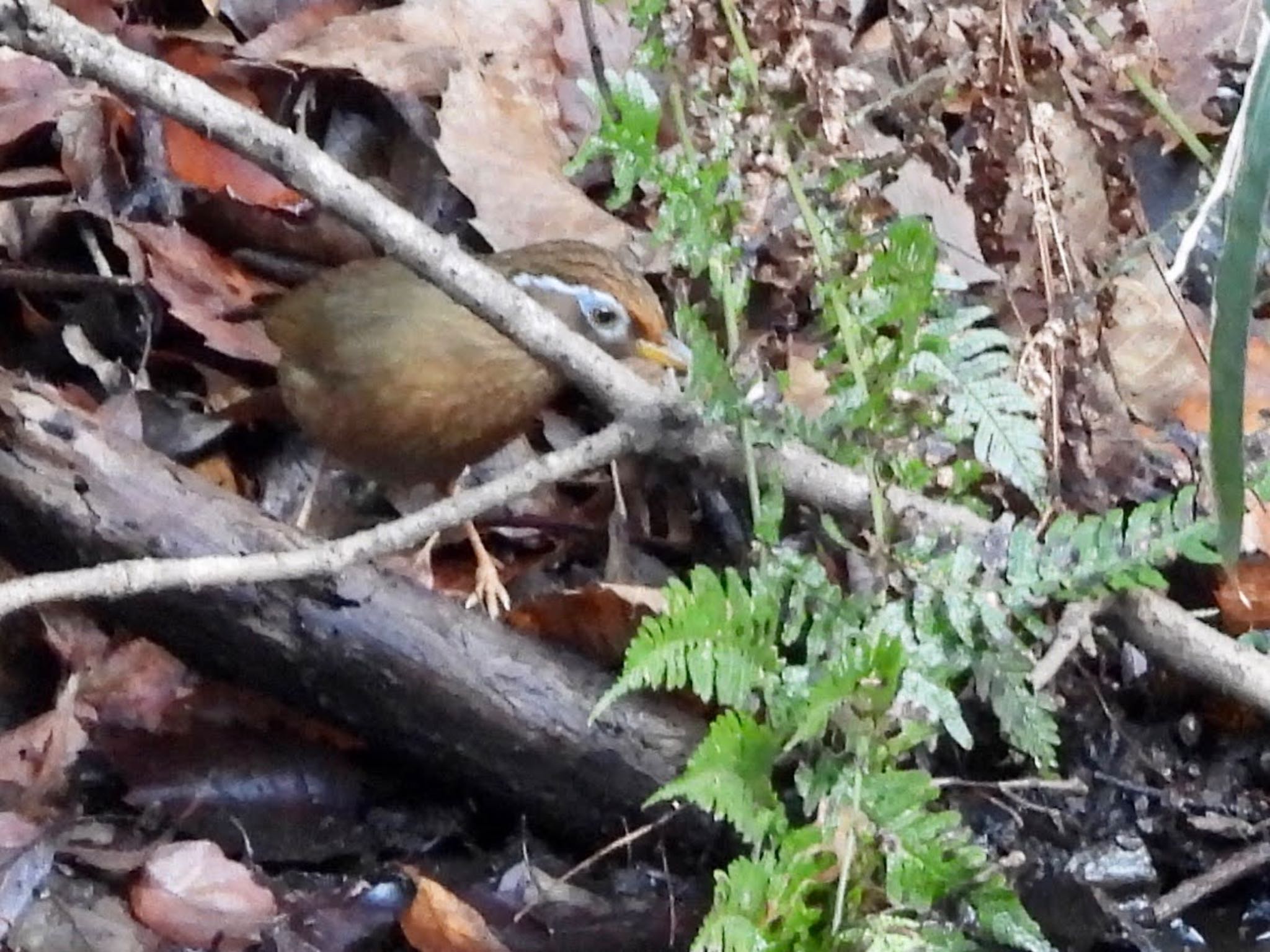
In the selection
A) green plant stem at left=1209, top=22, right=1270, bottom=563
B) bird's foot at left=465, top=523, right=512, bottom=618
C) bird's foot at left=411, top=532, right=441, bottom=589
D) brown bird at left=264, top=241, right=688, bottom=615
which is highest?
green plant stem at left=1209, top=22, right=1270, bottom=563

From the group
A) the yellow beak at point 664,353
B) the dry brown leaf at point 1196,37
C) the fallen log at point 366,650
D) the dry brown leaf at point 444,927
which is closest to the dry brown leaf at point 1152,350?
the dry brown leaf at point 1196,37

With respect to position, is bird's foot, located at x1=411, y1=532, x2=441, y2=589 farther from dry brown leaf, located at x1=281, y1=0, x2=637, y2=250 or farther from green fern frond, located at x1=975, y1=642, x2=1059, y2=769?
green fern frond, located at x1=975, y1=642, x2=1059, y2=769

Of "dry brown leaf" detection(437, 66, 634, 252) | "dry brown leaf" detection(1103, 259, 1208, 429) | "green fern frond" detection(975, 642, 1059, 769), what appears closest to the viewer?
"green fern frond" detection(975, 642, 1059, 769)

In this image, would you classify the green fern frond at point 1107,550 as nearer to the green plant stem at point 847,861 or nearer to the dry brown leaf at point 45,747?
the green plant stem at point 847,861

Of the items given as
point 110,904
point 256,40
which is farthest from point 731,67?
point 256,40

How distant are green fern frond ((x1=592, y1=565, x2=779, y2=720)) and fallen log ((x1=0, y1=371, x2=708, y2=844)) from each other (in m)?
0.28

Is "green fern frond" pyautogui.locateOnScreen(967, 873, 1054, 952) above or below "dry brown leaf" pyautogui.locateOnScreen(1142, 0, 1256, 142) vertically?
below

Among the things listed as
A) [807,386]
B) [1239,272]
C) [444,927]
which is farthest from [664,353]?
[1239,272]

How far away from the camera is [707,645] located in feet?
6.29

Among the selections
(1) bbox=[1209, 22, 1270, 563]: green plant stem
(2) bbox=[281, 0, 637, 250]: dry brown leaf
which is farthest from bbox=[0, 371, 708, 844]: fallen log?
(2) bbox=[281, 0, 637, 250]: dry brown leaf

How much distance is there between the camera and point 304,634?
2.26 m

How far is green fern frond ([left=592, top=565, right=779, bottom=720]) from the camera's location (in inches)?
74.2

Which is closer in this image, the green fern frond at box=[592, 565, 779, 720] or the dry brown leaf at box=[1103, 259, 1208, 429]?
the green fern frond at box=[592, 565, 779, 720]

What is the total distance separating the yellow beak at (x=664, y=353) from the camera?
123 inches
